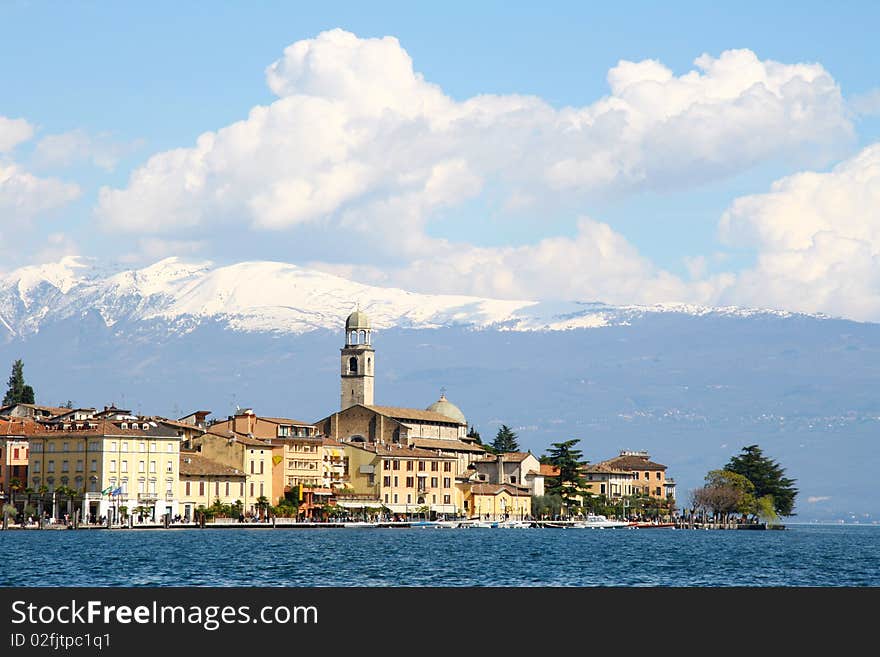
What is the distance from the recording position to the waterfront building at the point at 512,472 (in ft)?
598

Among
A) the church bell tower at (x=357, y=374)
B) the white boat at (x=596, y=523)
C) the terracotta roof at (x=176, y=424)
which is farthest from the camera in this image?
the church bell tower at (x=357, y=374)

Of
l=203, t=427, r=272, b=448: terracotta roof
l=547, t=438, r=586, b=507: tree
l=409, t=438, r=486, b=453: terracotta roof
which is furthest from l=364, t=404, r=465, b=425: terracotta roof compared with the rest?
l=203, t=427, r=272, b=448: terracotta roof

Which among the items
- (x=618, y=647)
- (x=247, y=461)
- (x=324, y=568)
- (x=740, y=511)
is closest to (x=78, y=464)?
(x=247, y=461)

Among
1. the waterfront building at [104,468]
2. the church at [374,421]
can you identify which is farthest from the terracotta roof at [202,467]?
the church at [374,421]

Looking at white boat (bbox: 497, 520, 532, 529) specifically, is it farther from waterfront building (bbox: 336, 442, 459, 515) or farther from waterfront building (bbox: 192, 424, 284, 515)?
waterfront building (bbox: 192, 424, 284, 515)

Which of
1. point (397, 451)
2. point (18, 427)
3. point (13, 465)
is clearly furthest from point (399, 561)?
point (397, 451)

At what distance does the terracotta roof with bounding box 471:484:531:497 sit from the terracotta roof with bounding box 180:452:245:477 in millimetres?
37190

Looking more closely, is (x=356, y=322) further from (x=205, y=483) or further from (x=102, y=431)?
(x=102, y=431)

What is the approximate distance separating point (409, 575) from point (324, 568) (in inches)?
206

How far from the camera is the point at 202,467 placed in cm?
13788

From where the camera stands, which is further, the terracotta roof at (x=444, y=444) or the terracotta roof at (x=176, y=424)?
the terracotta roof at (x=444, y=444)

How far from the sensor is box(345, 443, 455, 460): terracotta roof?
536 ft

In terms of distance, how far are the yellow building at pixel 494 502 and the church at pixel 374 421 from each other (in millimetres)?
4702

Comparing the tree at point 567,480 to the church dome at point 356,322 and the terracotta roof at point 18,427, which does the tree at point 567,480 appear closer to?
the church dome at point 356,322
